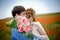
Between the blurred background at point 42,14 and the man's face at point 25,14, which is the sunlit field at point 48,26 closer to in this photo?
the blurred background at point 42,14

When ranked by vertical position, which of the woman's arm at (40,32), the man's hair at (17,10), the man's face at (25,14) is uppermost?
the man's hair at (17,10)

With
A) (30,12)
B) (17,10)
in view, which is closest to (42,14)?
(30,12)

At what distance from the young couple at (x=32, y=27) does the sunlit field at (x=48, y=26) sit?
0.07 metres

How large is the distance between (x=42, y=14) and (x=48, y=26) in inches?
7.1

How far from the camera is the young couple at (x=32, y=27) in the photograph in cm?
229

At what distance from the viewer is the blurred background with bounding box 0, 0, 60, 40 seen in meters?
2.35

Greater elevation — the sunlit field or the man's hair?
the man's hair

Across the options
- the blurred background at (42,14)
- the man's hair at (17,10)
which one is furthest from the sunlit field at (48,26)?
the man's hair at (17,10)

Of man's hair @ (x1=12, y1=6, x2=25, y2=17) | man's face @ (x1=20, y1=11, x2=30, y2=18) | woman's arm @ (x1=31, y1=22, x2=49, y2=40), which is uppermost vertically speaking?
man's hair @ (x1=12, y1=6, x2=25, y2=17)

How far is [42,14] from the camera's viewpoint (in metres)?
2.38

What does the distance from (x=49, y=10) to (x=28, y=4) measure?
30 cm

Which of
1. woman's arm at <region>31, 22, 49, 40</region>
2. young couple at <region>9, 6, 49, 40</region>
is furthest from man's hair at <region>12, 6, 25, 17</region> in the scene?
woman's arm at <region>31, 22, 49, 40</region>

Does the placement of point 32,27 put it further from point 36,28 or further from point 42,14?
point 42,14

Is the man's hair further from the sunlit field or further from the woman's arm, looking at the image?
the woman's arm
